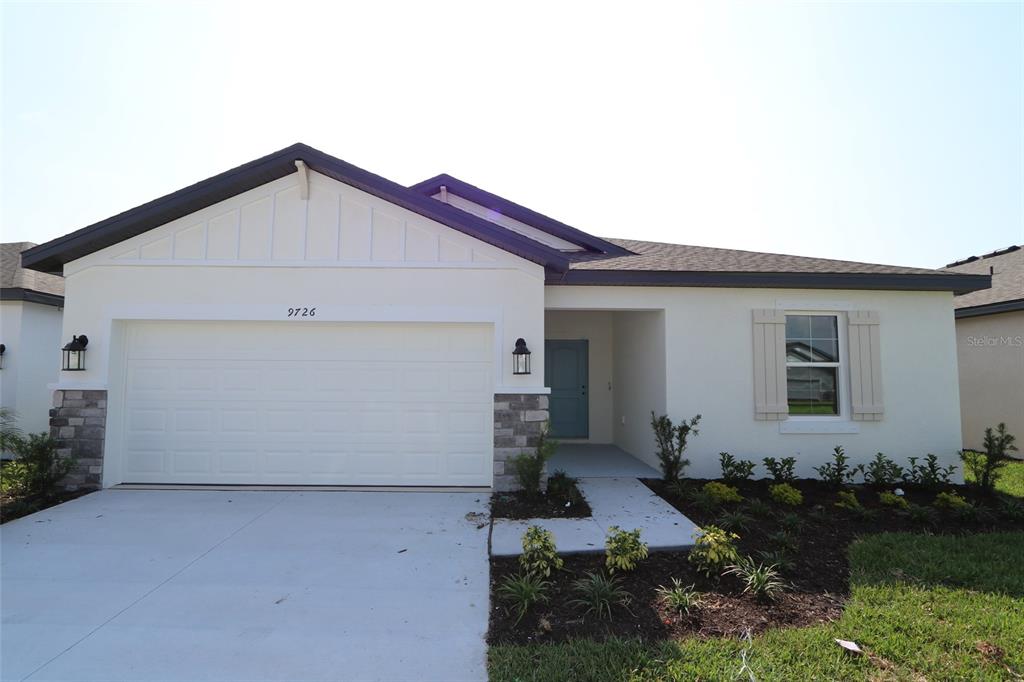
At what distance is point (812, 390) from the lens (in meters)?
7.64

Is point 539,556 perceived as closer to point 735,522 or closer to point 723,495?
point 735,522

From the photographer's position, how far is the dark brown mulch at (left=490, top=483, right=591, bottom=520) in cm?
552

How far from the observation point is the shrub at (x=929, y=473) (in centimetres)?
700

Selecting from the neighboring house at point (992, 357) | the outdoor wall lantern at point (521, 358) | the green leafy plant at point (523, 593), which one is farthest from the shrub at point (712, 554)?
the neighboring house at point (992, 357)

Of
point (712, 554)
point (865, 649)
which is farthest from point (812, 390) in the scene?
point (865, 649)

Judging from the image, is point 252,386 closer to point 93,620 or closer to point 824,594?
point 93,620

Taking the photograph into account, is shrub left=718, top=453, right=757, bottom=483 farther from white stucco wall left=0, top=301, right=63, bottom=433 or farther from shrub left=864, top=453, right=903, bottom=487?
white stucco wall left=0, top=301, right=63, bottom=433

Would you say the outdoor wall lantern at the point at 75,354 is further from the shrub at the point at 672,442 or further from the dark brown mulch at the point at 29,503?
the shrub at the point at 672,442

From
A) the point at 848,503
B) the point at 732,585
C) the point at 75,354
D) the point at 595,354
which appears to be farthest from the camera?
the point at 595,354

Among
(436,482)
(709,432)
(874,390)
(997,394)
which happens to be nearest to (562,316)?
(709,432)

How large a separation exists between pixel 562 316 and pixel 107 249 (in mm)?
7662

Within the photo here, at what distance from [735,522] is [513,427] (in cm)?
284

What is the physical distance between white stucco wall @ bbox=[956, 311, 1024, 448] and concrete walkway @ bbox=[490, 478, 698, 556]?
27.6 ft

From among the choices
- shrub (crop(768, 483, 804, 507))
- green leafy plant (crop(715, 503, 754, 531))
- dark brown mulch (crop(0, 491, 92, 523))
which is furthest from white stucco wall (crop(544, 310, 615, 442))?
dark brown mulch (crop(0, 491, 92, 523))
